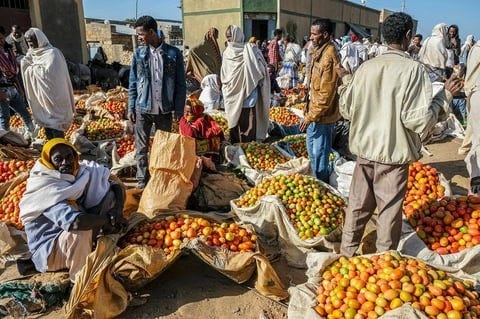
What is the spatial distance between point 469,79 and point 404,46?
2.92 metres

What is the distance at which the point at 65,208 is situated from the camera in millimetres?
2707

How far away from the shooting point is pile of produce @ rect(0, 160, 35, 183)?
14.2ft

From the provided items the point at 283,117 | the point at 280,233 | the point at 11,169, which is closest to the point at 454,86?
the point at 280,233

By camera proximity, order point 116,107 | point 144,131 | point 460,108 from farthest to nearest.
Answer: point 116,107
point 460,108
point 144,131

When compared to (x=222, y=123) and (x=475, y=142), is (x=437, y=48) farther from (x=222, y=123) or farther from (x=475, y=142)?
(x=475, y=142)

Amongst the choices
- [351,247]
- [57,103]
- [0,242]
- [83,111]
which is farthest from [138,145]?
[83,111]

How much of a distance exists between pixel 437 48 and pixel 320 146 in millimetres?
4850

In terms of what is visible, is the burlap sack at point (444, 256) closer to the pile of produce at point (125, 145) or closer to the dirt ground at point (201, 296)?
the dirt ground at point (201, 296)

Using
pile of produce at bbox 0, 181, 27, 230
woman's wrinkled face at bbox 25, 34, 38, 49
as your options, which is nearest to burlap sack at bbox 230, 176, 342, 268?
pile of produce at bbox 0, 181, 27, 230

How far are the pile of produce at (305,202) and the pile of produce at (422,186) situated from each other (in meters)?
0.63

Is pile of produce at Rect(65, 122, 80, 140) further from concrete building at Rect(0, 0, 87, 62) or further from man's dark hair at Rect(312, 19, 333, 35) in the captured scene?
concrete building at Rect(0, 0, 87, 62)

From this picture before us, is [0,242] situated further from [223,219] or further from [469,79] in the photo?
[469,79]

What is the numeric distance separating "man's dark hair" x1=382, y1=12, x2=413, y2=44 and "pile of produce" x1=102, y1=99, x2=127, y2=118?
19.0 ft

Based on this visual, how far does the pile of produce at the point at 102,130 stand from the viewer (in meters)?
6.39
